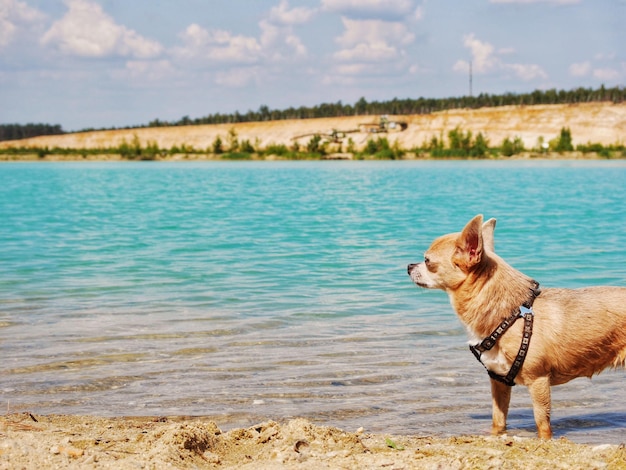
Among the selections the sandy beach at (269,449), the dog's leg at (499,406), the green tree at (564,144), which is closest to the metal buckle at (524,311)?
the dog's leg at (499,406)

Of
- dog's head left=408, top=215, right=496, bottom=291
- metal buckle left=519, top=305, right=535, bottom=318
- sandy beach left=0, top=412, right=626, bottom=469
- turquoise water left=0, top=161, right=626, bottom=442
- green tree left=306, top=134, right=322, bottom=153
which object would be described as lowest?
green tree left=306, top=134, right=322, bottom=153

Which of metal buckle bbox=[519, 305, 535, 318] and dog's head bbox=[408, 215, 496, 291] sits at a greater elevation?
dog's head bbox=[408, 215, 496, 291]

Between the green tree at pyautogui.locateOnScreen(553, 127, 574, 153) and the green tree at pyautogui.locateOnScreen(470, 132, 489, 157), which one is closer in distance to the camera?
the green tree at pyautogui.locateOnScreen(553, 127, 574, 153)

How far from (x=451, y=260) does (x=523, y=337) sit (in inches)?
35.4

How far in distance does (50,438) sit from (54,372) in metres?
3.49

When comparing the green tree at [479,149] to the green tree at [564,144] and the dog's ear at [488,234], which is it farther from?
the dog's ear at [488,234]

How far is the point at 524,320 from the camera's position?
21.7ft

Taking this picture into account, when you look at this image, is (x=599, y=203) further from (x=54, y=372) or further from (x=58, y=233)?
(x=54, y=372)

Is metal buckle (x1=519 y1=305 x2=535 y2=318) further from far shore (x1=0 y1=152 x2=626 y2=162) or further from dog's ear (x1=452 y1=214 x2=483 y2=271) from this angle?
far shore (x1=0 y1=152 x2=626 y2=162)

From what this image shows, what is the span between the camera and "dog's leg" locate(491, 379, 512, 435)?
7.19 m

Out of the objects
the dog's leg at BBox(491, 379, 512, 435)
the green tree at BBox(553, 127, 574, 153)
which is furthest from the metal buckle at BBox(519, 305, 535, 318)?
the green tree at BBox(553, 127, 574, 153)

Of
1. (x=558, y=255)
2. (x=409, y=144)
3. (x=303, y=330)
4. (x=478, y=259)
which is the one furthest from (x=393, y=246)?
(x=409, y=144)

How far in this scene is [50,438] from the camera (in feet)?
19.5

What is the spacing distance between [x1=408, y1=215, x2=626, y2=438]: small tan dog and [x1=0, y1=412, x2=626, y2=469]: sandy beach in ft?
2.21
